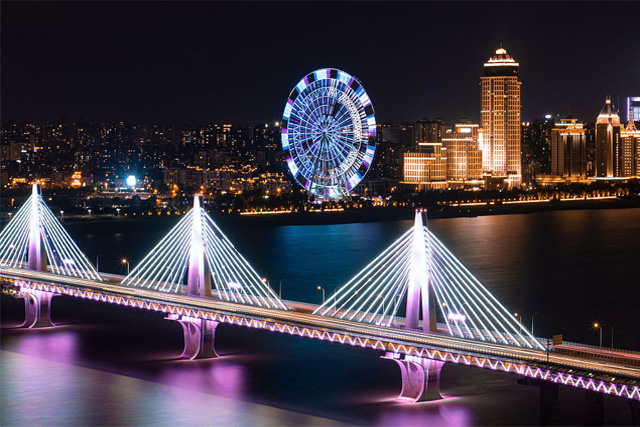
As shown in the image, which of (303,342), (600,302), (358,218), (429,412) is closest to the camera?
(429,412)

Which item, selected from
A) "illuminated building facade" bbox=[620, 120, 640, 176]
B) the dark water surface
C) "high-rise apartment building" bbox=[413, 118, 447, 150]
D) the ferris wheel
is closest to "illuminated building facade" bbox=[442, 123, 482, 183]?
"high-rise apartment building" bbox=[413, 118, 447, 150]

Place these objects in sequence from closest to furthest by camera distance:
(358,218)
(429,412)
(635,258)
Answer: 1. (429,412)
2. (635,258)
3. (358,218)

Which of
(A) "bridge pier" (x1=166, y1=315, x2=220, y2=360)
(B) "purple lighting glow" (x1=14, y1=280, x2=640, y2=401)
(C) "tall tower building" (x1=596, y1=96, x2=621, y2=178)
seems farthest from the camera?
(C) "tall tower building" (x1=596, y1=96, x2=621, y2=178)

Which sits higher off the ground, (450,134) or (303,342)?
(450,134)

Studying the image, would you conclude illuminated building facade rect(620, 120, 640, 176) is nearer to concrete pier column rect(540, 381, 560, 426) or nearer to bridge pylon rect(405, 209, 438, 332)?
bridge pylon rect(405, 209, 438, 332)

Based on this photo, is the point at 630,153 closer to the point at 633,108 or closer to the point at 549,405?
the point at 633,108

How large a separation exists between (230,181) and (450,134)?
18965 millimetres

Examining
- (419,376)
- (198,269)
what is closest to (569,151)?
(198,269)

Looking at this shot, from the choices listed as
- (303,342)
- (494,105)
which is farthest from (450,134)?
(303,342)

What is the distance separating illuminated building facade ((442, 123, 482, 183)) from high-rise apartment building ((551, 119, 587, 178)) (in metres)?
15.3

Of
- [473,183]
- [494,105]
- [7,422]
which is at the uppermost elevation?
[494,105]

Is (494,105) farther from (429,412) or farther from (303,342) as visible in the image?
(429,412)

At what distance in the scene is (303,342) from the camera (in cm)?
2355

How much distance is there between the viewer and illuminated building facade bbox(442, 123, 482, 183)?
8850 centimetres
